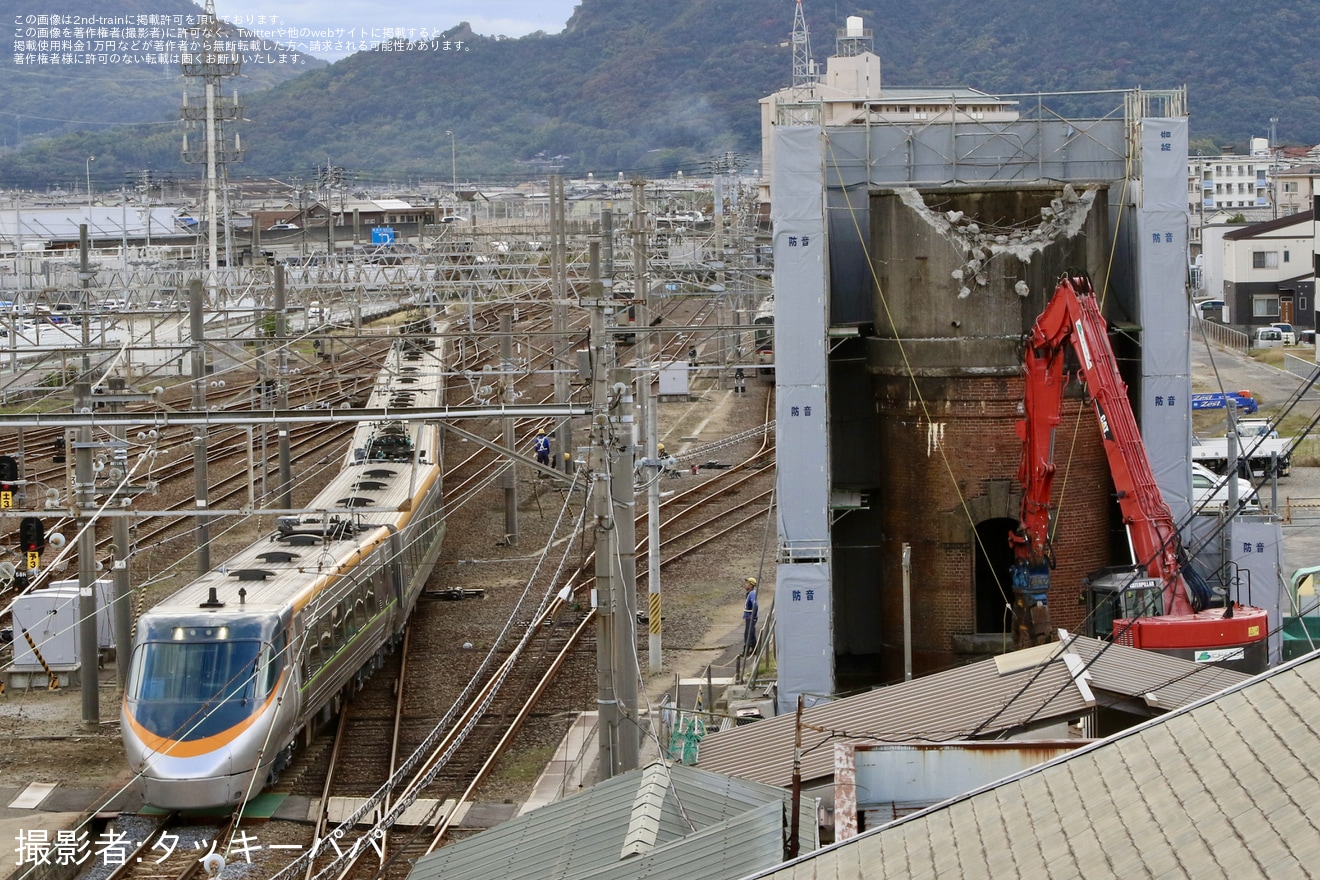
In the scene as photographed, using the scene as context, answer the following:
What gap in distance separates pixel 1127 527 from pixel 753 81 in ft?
569

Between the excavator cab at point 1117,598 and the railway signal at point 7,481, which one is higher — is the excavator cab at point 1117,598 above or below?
below

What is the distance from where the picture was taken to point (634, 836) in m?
10.2

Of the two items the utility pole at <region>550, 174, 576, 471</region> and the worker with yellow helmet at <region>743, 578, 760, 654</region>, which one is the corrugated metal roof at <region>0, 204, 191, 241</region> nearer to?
the utility pole at <region>550, 174, 576, 471</region>

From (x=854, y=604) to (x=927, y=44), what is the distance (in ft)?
552

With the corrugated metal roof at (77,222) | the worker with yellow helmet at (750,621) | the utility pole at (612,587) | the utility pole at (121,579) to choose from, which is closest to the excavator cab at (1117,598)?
the worker with yellow helmet at (750,621)

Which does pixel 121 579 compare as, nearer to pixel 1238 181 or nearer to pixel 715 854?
pixel 715 854

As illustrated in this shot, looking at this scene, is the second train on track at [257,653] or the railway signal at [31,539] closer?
the second train on track at [257,653]

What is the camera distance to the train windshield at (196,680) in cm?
1739

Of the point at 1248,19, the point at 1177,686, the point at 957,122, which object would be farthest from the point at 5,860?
the point at 1248,19

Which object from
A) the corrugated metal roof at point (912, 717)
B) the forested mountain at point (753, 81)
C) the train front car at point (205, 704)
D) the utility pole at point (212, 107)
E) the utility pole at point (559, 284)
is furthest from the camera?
the forested mountain at point (753, 81)

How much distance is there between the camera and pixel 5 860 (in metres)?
16.1

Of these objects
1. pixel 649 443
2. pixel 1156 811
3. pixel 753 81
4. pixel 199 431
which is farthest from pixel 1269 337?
pixel 753 81

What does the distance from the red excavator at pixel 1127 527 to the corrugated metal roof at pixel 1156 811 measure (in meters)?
8.72

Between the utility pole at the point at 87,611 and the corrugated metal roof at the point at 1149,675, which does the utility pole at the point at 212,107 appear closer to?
the utility pole at the point at 87,611
